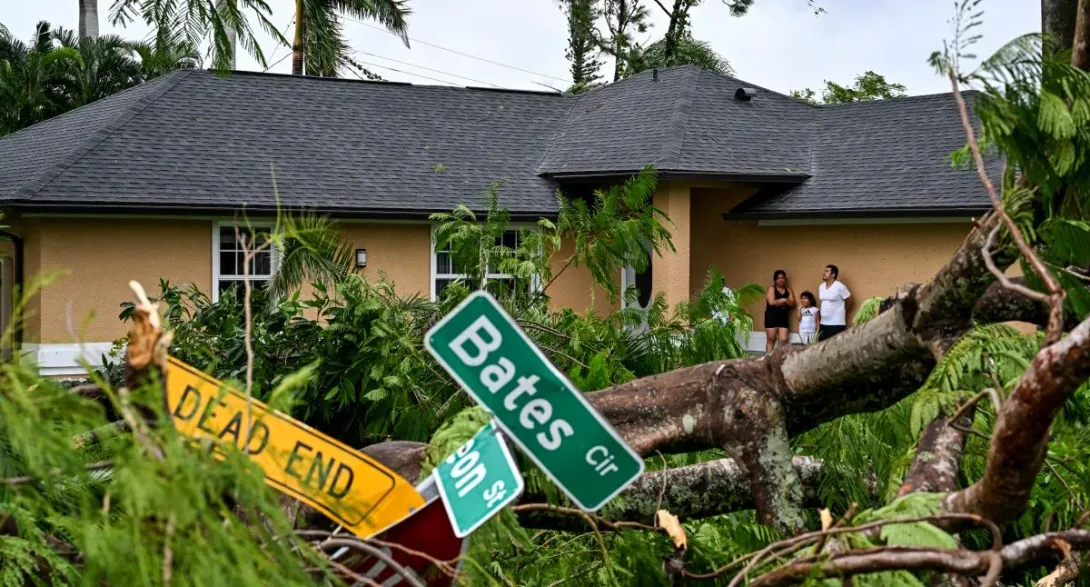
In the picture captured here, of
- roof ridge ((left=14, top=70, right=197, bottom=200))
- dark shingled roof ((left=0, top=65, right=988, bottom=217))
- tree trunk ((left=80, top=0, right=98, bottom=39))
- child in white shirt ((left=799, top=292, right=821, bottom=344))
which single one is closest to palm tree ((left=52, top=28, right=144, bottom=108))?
tree trunk ((left=80, top=0, right=98, bottom=39))

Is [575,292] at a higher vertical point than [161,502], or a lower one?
lower

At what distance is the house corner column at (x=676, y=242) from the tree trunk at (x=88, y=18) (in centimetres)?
2108

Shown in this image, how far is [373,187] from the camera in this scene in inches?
716

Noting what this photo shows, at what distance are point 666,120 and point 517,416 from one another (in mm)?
18279

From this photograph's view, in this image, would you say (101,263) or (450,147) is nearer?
(101,263)

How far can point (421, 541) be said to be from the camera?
2301mm

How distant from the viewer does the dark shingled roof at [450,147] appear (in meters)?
17.1

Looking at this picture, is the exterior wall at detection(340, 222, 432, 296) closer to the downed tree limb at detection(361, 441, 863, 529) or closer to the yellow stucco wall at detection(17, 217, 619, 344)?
the yellow stucco wall at detection(17, 217, 619, 344)

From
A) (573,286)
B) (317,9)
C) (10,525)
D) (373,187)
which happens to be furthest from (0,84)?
(10,525)

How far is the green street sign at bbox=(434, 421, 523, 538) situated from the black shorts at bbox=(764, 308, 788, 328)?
629 inches

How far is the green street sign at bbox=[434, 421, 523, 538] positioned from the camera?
6.99 feet

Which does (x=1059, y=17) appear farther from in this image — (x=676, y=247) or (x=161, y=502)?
(x=676, y=247)

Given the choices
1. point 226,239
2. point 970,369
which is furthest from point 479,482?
point 226,239

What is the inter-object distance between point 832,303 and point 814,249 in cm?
173
